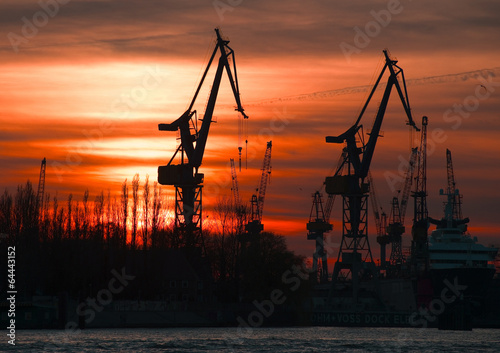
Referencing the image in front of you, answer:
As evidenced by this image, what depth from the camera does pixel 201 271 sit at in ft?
394

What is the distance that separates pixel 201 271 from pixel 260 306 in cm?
1125

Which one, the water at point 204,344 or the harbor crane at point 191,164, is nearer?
the water at point 204,344

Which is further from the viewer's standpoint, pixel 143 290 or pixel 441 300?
pixel 441 300

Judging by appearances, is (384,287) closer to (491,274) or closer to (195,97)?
(491,274)

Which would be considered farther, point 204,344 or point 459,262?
point 459,262

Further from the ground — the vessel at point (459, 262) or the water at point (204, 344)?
the vessel at point (459, 262)

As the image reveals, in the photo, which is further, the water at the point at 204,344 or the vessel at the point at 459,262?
the vessel at the point at 459,262

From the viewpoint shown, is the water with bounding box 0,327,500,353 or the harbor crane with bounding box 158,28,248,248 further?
the harbor crane with bounding box 158,28,248,248

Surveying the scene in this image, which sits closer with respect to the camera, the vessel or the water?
the water

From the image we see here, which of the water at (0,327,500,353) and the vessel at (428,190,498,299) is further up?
the vessel at (428,190,498,299)

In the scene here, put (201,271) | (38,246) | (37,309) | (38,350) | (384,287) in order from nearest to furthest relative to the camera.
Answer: (38,350)
(37,309)
(38,246)
(201,271)
(384,287)

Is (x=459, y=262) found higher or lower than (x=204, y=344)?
higher

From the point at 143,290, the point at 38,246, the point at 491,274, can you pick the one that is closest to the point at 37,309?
the point at 38,246

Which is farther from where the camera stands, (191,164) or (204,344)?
(191,164)
